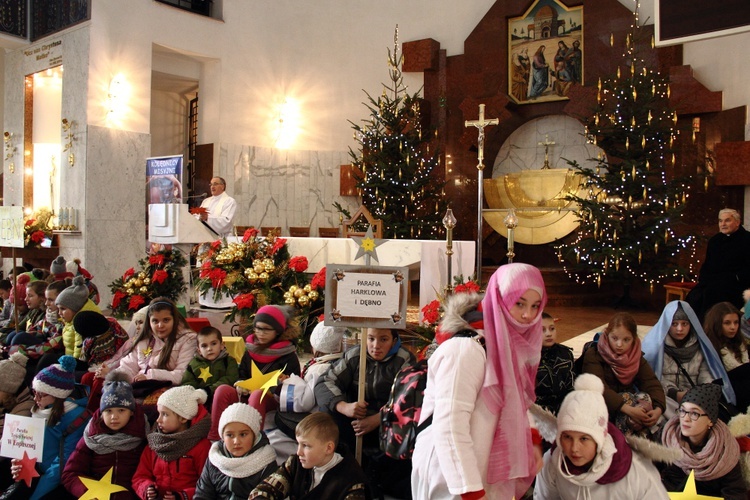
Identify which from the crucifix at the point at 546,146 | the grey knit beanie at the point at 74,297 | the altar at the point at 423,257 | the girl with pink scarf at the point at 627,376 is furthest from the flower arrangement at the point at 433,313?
the crucifix at the point at 546,146

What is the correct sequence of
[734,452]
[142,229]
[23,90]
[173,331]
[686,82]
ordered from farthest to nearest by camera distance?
[23,90], [142,229], [686,82], [173,331], [734,452]

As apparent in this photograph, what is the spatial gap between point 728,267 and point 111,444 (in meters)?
5.53

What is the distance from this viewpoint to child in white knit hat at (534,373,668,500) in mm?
2350

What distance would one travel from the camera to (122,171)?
35.7ft

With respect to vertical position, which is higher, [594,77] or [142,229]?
[594,77]

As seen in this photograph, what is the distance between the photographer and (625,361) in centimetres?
344

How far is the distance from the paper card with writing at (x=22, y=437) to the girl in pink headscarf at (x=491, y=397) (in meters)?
2.48

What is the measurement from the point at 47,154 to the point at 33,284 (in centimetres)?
642

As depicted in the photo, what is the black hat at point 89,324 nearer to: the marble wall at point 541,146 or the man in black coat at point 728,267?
the man in black coat at point 728,267

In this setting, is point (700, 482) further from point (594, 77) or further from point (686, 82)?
point (594, 77)

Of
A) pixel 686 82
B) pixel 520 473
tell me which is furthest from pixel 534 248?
pixel 520 473

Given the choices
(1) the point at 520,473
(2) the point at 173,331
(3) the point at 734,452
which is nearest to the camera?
(1) the point at 520,473

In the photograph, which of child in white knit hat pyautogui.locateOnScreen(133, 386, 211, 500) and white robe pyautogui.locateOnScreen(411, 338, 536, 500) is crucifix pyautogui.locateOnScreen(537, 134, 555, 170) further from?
white robe pyautogui.locateOnScreen(411, 338, 536, 500)

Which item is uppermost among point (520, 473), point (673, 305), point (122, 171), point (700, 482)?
point (122, 171)
